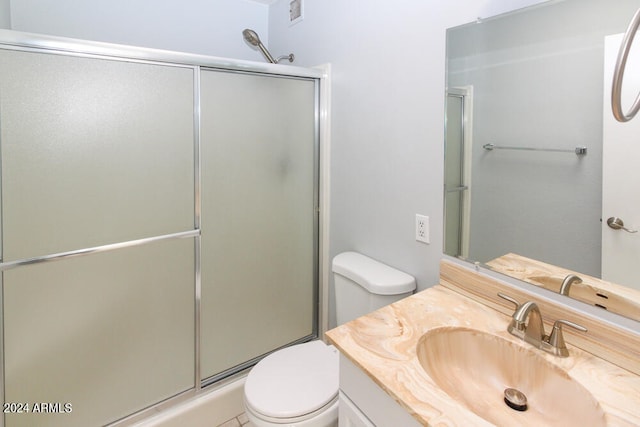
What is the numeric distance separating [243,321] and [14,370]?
0.90m

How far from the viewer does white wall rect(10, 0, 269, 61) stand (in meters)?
1.68

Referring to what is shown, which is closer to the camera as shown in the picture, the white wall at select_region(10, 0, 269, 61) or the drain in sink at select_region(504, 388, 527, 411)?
the drain in sink at select_region(504, 388, 527, 411)

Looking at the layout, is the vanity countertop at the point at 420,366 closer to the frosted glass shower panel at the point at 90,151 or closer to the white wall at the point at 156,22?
the frosted glass shower panel at the point at 90,151

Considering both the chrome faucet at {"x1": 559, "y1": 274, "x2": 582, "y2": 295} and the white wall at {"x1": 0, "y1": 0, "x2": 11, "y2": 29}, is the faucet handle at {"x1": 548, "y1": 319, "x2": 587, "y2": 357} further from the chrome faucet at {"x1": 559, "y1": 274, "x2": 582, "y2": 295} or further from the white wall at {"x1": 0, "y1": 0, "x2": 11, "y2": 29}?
the white wall at {"x1": 0, "y1": 0, "x2": 11, "y2": 29}

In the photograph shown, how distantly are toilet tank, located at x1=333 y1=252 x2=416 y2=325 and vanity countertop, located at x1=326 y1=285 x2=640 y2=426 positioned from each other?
19cm

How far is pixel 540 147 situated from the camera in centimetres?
101

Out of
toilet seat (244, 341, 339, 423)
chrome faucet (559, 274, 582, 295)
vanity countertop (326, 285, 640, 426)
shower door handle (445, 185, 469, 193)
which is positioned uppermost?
shower door handle (445, 185, 469, 193)

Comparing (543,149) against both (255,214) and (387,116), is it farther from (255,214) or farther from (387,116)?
(255,214)

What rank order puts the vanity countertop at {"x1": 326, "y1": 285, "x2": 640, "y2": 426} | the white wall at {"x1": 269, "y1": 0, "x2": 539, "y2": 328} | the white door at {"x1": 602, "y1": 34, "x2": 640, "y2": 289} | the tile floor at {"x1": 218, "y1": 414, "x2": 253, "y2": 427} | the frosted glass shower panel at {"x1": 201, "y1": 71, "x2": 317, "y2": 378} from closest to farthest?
the vanity countertop at {"x1": 326, "y1": 285, "x2": 640, "y2": 426} → the white door at {"x1": 602, "y1": 34, "x2": 640, "y2": 289} → the white wall at {"x1": 269, "y1": 0, "x2": 539, "y2": 328} → the frosted glass shower panel at {"x1": 201, "y1": 71, "x2": 317, "y2": 378} → the tile floor at {"x1": 218, "y1": 414, "x2": 253, "y2": 427}

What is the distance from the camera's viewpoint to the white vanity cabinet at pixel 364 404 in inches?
31.2

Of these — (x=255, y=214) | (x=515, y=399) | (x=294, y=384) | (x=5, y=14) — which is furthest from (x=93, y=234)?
(x=515, y=399)

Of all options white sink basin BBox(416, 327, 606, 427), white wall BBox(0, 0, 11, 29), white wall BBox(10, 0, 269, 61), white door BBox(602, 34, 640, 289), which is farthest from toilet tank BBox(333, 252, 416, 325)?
white wall BBox(0, 0, 11, 29)

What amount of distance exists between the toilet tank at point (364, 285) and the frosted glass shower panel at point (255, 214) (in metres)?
0.40

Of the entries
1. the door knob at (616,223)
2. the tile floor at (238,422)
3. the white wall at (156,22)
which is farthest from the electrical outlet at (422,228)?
the white wall at (156,22)
